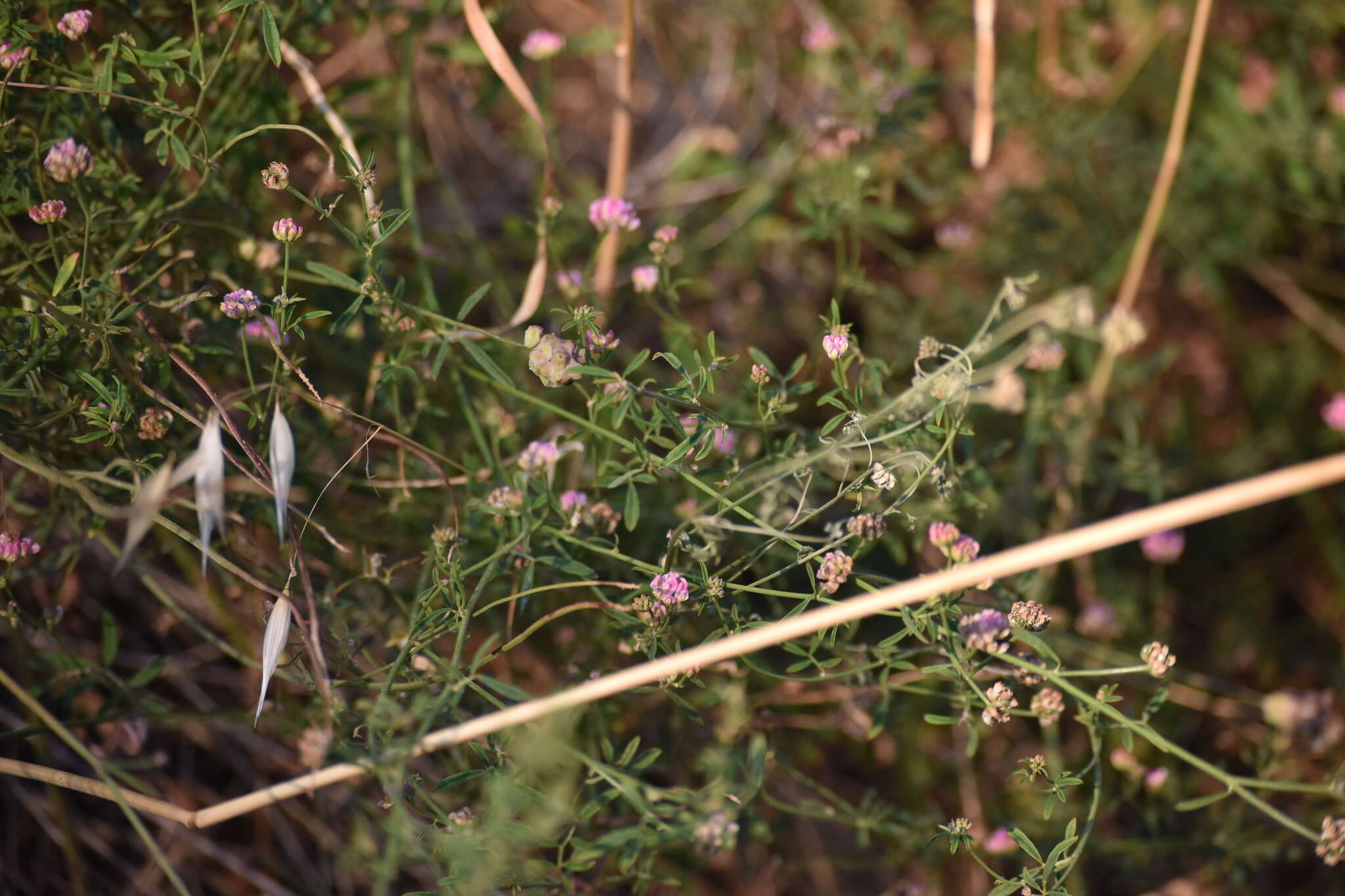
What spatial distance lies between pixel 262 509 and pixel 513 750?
51cm

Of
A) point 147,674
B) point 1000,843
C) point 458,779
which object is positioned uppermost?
point 458,779

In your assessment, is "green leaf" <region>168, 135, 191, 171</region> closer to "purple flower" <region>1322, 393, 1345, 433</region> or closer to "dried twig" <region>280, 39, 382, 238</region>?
"dried twig" <region>280, 39, 382, 238</region>

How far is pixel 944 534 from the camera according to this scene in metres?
1.20

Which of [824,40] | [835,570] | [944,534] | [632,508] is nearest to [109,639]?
[632,508]

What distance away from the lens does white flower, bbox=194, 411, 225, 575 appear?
96 centimetres

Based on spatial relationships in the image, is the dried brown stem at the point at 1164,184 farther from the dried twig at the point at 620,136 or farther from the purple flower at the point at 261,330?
the purple flower at the point at 261,330

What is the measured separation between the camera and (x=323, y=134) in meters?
1.59

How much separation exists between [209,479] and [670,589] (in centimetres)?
51

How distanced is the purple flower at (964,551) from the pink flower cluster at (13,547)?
46.4 inches

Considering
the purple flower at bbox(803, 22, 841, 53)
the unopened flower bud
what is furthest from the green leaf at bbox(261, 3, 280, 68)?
the purple flower at bbox(803, 22, 841, 53)

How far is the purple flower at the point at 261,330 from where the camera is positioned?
4.13ft

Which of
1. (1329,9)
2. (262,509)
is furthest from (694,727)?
(1329,9)

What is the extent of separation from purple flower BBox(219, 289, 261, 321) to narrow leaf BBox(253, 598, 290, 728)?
34cm

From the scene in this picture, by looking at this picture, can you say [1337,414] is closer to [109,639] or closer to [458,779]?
[458,779]
